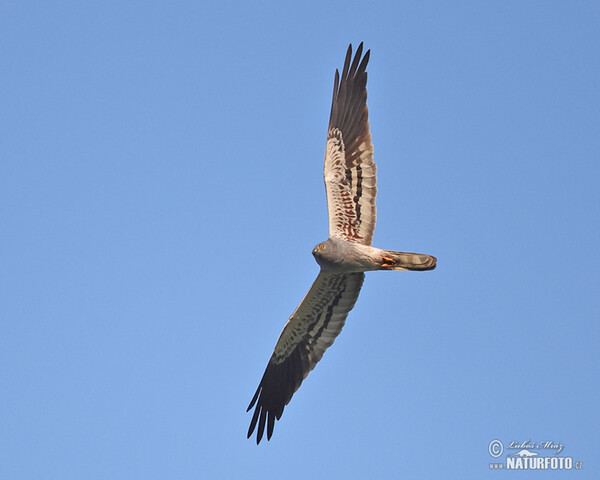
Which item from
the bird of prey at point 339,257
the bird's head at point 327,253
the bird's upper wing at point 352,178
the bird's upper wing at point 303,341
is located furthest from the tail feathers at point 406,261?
the bird's upper wing at point 303,341

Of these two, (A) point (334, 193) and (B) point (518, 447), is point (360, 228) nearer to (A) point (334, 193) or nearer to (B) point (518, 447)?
(A) point (334, 193)

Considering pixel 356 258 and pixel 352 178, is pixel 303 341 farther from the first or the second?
pixel 352 178

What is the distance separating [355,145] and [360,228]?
5.29ft

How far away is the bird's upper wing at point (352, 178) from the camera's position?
19.1 m

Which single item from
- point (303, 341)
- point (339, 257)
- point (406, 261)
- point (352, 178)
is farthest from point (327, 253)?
point (303, 341)

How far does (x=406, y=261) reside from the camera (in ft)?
59.9

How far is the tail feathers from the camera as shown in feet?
59.5

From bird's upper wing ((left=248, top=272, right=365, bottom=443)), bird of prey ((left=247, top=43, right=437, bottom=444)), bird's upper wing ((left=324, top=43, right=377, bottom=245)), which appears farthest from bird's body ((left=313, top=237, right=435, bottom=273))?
bird's upper wing ((left=248, top=272, right=365, bottom=443))

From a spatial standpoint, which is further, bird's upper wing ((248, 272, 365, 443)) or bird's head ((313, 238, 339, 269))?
bird's upper wing ((248, 272, 365, 443))

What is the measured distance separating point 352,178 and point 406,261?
6.65 ft

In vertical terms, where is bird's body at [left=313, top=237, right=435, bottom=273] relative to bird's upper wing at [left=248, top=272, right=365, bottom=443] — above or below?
above

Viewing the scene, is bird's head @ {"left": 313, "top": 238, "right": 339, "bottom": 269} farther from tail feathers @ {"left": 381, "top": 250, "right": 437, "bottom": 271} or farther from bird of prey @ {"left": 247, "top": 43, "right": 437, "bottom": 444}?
tail feathers @ {"left": 381, "top": 250, "right": 437, "bottom": 271}

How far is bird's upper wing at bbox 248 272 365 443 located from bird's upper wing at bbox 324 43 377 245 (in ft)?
3.30

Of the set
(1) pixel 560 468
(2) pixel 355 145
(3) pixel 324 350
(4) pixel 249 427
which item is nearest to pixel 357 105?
(2) pixel 355 145
